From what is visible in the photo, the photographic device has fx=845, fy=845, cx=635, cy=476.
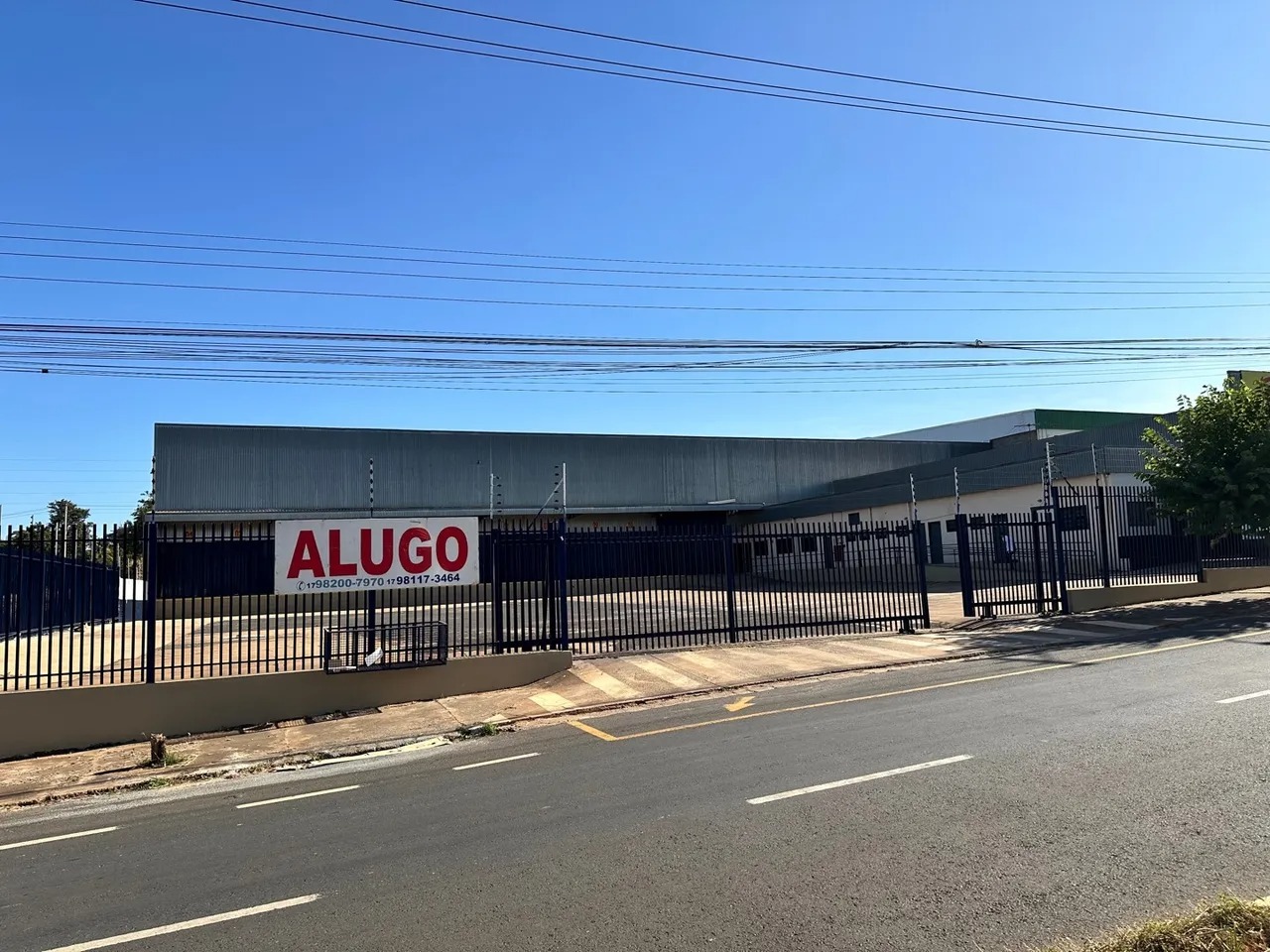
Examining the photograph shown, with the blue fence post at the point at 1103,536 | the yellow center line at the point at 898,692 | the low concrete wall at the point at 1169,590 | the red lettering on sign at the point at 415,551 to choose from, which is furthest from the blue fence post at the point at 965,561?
the red lettering on sign at the point at 415,551

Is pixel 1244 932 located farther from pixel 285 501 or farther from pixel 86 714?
pixel 285 501

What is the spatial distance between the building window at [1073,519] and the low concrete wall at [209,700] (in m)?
13.2

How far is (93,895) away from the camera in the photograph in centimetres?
525

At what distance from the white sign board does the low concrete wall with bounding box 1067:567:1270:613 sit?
46.3 ft

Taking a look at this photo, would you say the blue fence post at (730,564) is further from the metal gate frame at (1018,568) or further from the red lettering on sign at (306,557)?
the red lettering on sign at (306,557)

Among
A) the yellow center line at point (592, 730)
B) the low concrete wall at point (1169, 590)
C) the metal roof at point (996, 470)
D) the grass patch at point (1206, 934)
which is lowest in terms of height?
the yellow center line at point (592, 730)

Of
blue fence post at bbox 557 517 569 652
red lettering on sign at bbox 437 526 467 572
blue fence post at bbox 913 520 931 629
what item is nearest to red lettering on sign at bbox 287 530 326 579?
red lettering on sign at bbox 437 526 467 572

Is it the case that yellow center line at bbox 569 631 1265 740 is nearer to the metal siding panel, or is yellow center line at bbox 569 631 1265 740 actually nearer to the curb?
the curb

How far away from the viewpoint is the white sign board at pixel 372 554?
39.9 ft

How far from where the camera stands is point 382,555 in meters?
Result: 12.6

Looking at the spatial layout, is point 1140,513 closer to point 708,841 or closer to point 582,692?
point 582,692

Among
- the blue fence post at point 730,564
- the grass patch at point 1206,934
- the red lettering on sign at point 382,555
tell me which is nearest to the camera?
the grass patch at point 1206,934

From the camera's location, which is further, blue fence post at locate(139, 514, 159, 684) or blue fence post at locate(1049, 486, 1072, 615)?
blue fence post at locate(1049, 486, 1072, 615)

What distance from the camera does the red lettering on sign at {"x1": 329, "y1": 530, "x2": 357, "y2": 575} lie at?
1233cm
